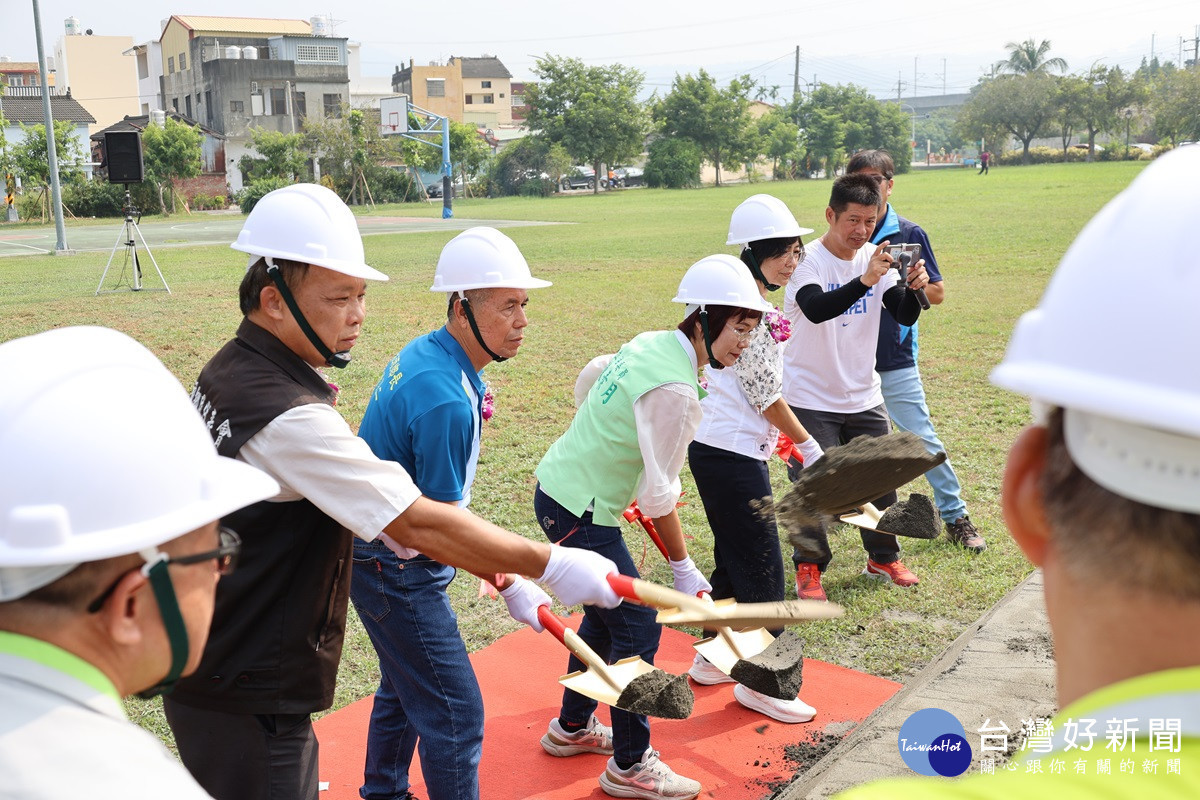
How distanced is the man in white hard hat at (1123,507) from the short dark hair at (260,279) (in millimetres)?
2201

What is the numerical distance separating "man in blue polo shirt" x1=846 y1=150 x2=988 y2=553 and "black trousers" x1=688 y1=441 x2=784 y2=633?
169 centimetres

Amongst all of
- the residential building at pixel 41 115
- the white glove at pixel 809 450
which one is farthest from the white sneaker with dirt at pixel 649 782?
the residential building at pixel 41 115

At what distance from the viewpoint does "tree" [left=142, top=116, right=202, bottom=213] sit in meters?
43.8

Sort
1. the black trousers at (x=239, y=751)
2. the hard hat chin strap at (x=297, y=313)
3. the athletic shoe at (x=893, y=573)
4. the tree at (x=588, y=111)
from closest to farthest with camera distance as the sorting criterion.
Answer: the black trousers at (x=239, y=751), the hard hat chin strap at (x=297, y=313), the athletic shoe at (x=893, y=573), the tree at (x=588, y=111)

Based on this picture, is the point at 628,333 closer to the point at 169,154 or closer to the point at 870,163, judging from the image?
the point at 870,163

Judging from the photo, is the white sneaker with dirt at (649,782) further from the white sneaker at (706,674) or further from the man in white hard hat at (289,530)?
the man in white hard hat at (289,530)

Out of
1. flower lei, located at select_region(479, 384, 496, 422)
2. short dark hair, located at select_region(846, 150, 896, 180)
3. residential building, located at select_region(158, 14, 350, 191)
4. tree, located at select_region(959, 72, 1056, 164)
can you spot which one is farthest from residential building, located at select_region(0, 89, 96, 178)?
flower lei, located at select_region(479, 384, 496, 422)

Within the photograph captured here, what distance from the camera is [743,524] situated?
436 cm

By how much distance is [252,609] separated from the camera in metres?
2.45

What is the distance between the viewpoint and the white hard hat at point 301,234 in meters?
2.75

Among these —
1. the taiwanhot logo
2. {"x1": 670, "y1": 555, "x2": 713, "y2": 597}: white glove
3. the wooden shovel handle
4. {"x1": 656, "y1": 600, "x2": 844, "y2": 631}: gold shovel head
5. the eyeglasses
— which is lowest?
the taiwanhot logo

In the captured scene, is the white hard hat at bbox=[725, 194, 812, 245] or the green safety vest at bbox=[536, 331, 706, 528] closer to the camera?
the green safety vest at bbox=[536, 331, 706, 528]

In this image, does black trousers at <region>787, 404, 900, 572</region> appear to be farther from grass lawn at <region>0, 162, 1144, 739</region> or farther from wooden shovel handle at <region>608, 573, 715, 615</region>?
wooden shovel handle at <region>608, 573, 715, 615</region>

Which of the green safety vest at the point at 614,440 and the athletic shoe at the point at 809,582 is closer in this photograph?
the green safety vest at the point at 614,440
